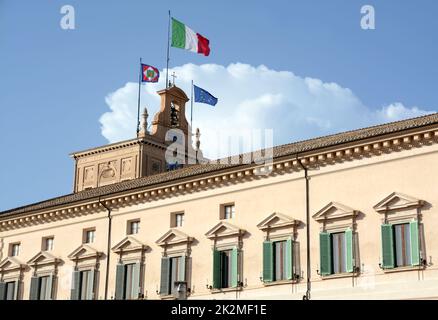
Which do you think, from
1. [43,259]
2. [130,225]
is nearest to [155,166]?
[43,259]

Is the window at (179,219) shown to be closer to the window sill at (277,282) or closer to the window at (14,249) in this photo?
the window sill at (277,282)

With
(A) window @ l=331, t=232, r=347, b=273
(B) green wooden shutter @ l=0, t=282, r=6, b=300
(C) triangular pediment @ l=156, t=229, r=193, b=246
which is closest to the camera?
(A) window @ l=331, t=232, r=347, b=273

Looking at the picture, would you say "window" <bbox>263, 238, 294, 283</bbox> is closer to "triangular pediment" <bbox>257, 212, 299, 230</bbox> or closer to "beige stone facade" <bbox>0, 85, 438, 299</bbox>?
"beige stone facade" <bbox>0, 85, 438, 299</bbox>

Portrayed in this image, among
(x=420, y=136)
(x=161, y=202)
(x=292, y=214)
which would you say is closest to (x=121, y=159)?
(x=161, y=202)

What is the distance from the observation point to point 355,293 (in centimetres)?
3122

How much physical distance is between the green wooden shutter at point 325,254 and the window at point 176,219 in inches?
335

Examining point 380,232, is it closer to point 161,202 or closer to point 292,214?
point 292,214

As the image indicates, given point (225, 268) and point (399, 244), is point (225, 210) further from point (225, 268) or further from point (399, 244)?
point (399, 244)

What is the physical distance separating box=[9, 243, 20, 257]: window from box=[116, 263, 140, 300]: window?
28.8 feet

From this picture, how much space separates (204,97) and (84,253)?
1681 centimetres

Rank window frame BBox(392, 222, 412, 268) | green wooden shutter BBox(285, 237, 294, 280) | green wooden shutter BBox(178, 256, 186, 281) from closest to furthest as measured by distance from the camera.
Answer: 1. window frame BBox(392, 222, 412, 268)
2. green wooden shutter BBox(285, 237, 294, 280)
3. green wooden shutter BBox(178, 256, 186, 281)

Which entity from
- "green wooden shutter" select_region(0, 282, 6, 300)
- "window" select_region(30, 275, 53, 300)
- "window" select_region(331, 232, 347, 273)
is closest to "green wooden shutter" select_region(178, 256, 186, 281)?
"window" select_region(331, 232, 347, 273)

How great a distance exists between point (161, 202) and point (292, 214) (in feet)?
26.9

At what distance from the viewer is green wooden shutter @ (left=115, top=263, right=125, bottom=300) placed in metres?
39.8
